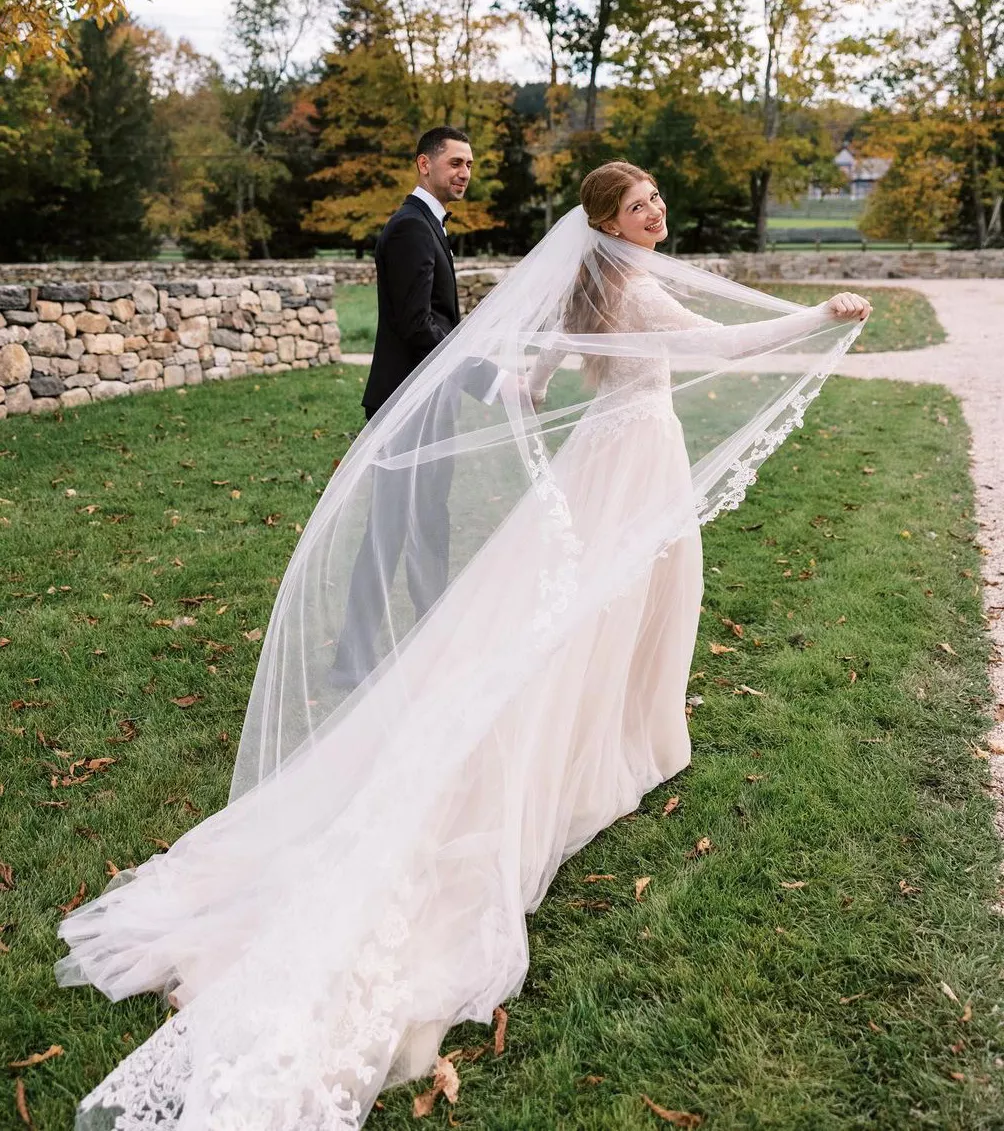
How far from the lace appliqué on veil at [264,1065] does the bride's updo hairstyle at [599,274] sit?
2.24 m

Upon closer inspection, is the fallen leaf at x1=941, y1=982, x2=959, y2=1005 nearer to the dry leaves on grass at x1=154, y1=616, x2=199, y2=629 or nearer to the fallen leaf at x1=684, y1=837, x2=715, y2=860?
the fallen leaf at x1=684, y1=837, x2=715, y2=860

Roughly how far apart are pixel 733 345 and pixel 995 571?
3.57 meters

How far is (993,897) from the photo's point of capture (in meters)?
3.01

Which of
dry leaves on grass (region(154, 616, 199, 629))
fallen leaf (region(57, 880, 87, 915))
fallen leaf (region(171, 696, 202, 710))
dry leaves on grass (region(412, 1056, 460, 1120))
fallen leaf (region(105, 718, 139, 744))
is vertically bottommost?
fallen leaf (region(57, 880, 87, 915))

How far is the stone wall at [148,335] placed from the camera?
9680 mm

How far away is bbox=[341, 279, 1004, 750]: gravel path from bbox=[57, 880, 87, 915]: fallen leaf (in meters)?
3.14

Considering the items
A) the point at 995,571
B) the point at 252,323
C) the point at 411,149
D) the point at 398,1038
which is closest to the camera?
the point at 398,1038

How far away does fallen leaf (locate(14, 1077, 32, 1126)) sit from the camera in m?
2.32

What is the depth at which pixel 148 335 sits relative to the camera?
1105 cm

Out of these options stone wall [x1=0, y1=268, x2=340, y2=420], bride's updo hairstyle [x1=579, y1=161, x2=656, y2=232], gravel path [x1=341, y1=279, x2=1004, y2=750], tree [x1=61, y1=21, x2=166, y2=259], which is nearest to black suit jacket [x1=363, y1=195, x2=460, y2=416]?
bride's updo hairstyle [x1=579, y1=161, x2=656, y2=232]

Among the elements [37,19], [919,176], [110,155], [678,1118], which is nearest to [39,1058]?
[678,1118]

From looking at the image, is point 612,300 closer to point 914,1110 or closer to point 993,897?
point 993,897

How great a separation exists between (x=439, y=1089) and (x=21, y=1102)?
104 cm

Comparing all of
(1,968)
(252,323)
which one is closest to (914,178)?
(252,323)
